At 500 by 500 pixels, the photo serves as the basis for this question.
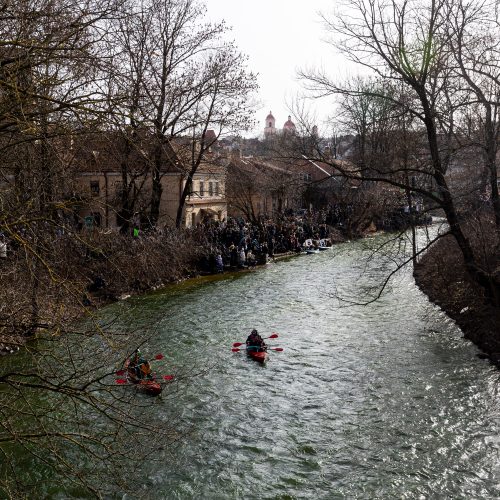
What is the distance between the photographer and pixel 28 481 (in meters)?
8.56

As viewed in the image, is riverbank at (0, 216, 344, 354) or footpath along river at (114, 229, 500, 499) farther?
riverbank at (0, 216, 344, 354)

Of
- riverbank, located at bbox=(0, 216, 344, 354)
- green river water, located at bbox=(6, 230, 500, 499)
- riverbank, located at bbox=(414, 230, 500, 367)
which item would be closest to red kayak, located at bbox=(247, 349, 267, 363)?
green river water, located at bbox=(6, 230, 500, 499)

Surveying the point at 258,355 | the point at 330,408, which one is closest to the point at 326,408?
the point at 330,408

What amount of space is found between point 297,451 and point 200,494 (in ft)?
6.64

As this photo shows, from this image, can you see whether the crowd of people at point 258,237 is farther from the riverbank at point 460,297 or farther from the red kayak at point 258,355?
the red kayak at point 258,355

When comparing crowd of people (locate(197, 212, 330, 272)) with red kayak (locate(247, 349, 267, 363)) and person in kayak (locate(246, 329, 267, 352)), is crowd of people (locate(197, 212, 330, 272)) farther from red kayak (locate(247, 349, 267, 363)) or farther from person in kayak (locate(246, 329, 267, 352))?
red kayak (locate(247, 349, 267, 363))

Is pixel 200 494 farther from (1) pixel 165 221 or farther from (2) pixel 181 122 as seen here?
(1) pixel 165 221

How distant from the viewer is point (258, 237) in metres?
33.6

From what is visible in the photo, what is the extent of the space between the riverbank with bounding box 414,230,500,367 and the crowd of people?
893cm

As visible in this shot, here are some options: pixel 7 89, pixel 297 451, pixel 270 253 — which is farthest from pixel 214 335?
pixel 270 253

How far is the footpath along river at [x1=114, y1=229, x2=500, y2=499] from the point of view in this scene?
28.3 feet

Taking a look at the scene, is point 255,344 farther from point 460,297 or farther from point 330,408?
point 460,297

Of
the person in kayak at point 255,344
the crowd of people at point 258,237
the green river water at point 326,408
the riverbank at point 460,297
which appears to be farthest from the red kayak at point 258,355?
the crowd of people at point 258,237

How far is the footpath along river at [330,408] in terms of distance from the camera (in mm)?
8641
